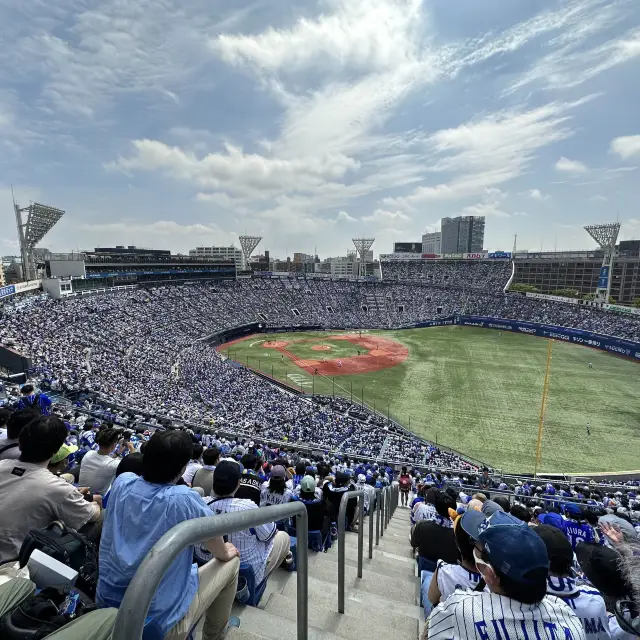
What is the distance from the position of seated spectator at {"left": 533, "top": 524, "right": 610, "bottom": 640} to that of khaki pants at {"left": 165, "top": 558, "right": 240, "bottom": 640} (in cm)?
266

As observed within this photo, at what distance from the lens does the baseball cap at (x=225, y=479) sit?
4355mm

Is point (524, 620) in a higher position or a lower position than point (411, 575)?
higher

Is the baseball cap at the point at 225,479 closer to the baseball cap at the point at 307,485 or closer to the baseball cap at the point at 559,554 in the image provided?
the baseball cap at the point at 307,485

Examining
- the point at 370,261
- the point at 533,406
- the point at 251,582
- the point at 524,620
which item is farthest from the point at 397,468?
the point at 370,261

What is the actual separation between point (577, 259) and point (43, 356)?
121910 millimetres

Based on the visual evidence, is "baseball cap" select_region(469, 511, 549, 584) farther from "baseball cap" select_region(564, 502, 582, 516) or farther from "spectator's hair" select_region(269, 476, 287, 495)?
"baseball cap" select_region(564, 502, 582, 516)

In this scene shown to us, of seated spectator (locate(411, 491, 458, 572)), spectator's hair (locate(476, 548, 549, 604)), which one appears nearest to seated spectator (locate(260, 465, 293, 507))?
seated spectator (locate(411, 491, 458, 572))

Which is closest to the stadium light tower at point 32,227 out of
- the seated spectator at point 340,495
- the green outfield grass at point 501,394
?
the green outfield grass at point 501,394

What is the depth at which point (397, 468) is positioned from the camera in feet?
58.5

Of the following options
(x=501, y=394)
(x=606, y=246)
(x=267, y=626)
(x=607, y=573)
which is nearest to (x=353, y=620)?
(x=267, y=626)

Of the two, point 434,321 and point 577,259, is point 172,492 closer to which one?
point 434,321

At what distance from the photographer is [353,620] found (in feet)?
13.1

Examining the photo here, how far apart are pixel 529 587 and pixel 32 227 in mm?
58678

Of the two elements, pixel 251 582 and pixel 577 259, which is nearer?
pixel 251 582
